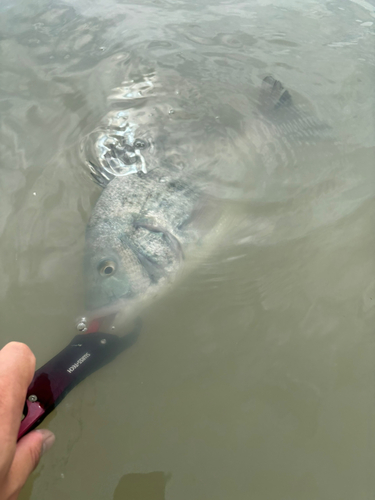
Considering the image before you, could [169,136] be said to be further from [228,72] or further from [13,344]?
[13,344]

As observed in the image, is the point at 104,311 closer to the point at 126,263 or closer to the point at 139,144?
the point at 126,263

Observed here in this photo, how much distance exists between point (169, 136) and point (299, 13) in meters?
2.96

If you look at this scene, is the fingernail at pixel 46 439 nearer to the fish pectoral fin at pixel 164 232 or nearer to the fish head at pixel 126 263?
the fish head at pixel 126 263

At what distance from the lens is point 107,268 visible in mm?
2449

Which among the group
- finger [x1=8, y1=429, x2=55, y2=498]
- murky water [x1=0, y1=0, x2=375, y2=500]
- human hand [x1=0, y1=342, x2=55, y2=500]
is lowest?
murky water [x1=0, y1=0, x2=375, y2=500]

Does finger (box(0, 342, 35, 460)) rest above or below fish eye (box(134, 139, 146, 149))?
above

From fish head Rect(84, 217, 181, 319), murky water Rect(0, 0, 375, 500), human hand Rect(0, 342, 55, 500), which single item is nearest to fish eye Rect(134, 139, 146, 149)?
murky water Rect(0, 0, 375, 500)

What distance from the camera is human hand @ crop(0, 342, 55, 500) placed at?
4.22 feet

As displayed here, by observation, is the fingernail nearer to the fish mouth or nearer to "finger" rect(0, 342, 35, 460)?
"finger" rect(0, 342, 35, 460)

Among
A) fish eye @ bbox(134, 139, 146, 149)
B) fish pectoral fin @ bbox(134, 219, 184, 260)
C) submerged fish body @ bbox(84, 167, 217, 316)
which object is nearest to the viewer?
submerged fish body @ bbox(84, 167, 217, 316)

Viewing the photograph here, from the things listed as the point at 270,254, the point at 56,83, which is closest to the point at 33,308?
the point at 270,254

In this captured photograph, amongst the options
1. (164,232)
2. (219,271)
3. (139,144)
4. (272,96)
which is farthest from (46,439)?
(272,96)

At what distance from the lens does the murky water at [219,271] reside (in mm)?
1859

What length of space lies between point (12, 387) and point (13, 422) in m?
0.11
